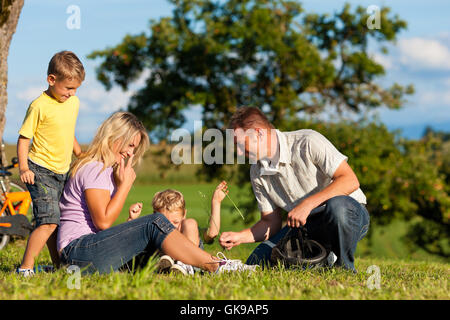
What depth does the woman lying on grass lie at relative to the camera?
3.57 m

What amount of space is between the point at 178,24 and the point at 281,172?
8264mm

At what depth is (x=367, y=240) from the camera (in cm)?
1124

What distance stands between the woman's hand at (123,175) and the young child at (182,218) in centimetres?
57

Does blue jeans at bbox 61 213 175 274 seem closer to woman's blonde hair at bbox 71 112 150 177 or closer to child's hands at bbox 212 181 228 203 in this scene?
woman's blonde hair at bbox 71 112 150 177

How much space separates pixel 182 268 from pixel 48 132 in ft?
5.07

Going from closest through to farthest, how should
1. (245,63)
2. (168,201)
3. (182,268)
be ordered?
(182,268) < (168,201) < (245,63)

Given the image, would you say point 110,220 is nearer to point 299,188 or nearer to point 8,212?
point 299,188

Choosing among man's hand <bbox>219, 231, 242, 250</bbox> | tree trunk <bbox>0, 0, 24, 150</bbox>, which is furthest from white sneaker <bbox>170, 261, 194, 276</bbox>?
tree trunk <bbox>0, 0, 24, 150</bbox>

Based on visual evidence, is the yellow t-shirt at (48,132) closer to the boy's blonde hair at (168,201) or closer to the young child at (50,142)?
the young child at (50,142)

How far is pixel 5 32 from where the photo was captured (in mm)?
6848

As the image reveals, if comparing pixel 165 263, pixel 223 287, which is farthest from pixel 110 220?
pixel 223 287

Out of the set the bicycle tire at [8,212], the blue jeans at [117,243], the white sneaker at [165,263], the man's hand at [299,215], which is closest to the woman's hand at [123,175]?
the blue jeans at [117,243]
